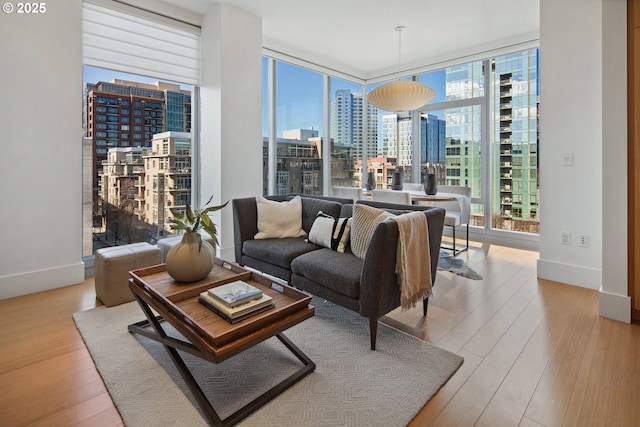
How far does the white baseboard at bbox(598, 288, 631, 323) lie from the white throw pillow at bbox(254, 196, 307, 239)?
2453mm

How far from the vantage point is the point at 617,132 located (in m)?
2.42

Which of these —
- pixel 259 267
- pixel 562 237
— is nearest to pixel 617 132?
pixel 562 237

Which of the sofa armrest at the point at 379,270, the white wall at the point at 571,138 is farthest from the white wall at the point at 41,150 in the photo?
the white wall at the point at 571,138

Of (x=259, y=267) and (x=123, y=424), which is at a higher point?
(x=259, y=267)

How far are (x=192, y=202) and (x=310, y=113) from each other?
244cm

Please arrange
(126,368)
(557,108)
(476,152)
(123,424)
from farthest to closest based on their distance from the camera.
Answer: (476,152)
(557,108)
(126,368)
(123,424)

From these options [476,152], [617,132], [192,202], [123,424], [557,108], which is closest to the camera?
[123,424]

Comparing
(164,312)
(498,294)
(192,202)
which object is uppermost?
(192,202)

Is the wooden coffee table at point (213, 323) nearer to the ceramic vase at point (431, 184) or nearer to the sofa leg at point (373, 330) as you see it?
the sofa leg at point (373, 330)

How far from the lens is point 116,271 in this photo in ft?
8.79

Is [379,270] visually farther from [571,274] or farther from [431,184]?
[431,184]

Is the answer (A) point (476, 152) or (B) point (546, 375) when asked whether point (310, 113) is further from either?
(B) point (546, 375)

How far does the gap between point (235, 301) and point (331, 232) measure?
1.30 m

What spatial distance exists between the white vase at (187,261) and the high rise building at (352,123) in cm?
424
